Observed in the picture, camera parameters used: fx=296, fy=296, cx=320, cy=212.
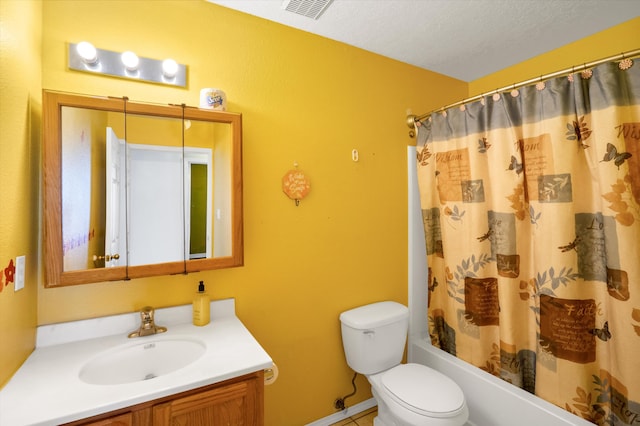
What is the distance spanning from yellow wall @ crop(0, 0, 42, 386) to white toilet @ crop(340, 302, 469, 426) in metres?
1.51

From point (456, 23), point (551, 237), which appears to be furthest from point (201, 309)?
point (456, 23)

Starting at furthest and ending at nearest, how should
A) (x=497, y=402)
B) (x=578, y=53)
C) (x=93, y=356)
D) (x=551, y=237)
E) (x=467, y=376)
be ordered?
1. (x=578, y=53)
2. (x=467, y=376)
3. (x=497, y=402)
4. (x=551, y=237)
5. (x=93, y=356)

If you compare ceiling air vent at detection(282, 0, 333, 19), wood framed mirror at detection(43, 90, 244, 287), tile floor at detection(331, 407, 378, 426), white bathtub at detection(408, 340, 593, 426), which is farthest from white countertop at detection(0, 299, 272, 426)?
ceiling air vent at detection(282, 0, 333, 19)

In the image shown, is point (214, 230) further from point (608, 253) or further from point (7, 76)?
point (608, 253)

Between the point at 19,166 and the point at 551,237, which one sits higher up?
the point at 19,166

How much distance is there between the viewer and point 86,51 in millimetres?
1270

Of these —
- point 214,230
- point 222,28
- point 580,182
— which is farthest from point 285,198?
point 580,182

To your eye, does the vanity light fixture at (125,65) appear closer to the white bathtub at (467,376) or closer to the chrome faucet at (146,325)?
the chrome faucet at (146,325)

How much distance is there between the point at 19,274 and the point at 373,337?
5.58ft

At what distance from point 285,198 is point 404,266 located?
1.10 m

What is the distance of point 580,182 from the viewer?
1470mm

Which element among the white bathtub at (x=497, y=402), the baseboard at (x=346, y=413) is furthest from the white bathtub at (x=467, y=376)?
the baseboard at (x=346, y=413)

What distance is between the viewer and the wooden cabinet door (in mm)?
977

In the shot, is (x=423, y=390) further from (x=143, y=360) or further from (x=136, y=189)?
(x=136, y=189)
